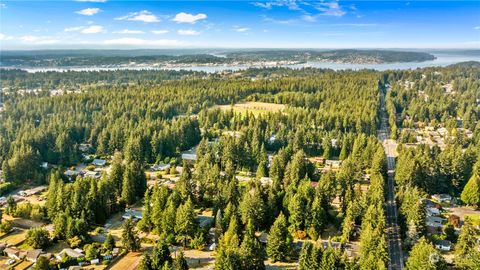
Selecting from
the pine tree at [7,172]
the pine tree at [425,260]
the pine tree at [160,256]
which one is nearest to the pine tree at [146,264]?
the pine tree at [160,256]

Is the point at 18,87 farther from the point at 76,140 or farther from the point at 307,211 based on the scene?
the point at 307,211

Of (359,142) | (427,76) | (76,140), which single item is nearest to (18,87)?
(76,140)

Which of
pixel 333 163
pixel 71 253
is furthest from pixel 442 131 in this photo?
pixel 71 253

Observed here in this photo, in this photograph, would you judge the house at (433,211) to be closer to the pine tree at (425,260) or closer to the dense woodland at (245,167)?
the dense woodland at (245,167)

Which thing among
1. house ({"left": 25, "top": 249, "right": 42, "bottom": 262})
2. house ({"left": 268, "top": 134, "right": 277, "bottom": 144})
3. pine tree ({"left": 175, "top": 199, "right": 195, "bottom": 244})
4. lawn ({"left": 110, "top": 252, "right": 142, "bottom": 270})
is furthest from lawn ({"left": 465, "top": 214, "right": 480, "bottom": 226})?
house ({"left": 25, "top": 249, "right": 42, "bottom": 262})

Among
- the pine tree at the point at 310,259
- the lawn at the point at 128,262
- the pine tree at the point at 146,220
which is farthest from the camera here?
the pine tree at the point at 146,220
